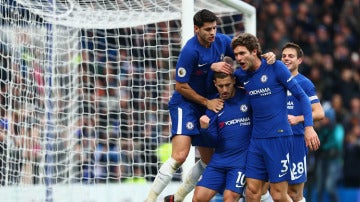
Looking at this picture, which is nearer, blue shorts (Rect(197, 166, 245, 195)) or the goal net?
blue shorts (Rect(197, 166, 245, 195))

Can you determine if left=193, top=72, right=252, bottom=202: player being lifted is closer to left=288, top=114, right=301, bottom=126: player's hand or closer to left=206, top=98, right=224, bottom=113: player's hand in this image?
left=206, top=98, right=224, bottom=113: player's hand

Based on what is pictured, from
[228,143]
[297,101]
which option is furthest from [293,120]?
[228,143]

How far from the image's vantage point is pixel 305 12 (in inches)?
719

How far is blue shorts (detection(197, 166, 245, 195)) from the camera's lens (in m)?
8.93

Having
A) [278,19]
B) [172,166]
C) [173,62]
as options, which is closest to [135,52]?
[173,62]

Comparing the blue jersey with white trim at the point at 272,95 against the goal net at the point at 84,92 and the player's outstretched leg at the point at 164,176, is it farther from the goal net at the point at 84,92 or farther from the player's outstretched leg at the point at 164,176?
the goal net at the point at 84,92

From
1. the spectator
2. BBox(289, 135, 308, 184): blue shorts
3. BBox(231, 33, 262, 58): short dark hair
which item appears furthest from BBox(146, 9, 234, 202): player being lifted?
the spectator

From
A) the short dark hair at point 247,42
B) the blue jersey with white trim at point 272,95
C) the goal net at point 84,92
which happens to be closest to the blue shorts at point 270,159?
the blue jersey with white trim at point 272,95

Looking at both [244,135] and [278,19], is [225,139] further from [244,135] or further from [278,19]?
[278,19]

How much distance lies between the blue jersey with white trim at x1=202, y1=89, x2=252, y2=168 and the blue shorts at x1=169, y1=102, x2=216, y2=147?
0.12 m

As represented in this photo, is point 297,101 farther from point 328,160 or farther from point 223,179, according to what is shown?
point 328,160

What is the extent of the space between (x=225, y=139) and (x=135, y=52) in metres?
3.71

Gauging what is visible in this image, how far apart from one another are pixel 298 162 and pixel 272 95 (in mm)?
693

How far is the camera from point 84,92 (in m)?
12.8
